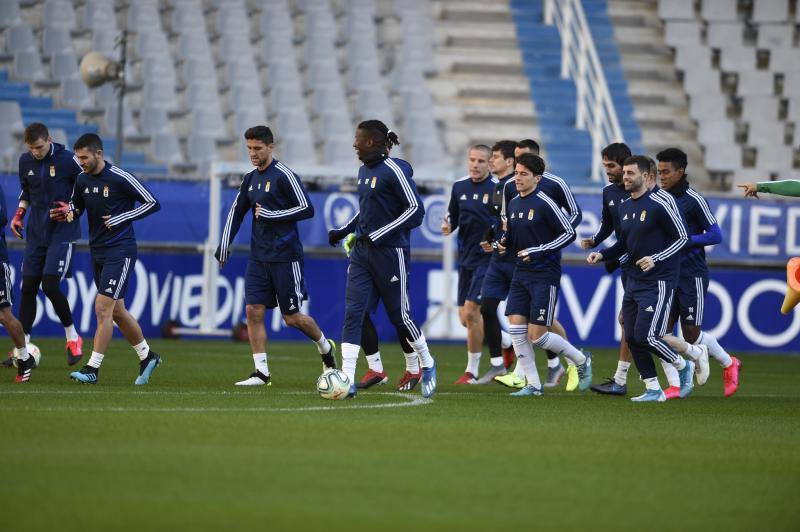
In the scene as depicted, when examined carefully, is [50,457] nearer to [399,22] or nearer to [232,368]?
[232,368]

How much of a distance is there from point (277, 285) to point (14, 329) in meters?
2.33

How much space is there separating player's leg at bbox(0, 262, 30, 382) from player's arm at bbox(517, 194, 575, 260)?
4.19m

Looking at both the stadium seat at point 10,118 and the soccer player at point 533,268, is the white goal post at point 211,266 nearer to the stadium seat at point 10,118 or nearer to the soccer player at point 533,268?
the stadium seat at point 10,118

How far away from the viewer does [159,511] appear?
230 inches

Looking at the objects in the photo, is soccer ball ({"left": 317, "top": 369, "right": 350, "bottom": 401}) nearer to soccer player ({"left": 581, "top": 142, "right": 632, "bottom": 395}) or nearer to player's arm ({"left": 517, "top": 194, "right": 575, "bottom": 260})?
player's arm ({"left": 517, "top": 194, "right": 575, "bottom": 260})

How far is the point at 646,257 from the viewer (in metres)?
11.4

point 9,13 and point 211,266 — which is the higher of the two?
point 9,13

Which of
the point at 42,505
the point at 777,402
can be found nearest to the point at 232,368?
the point at 777,402

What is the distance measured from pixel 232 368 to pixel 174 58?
11.4 metres

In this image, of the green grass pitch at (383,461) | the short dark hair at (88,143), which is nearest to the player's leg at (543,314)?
the green grass pitch at (383,461)

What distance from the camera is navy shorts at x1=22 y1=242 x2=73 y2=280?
13547 mm

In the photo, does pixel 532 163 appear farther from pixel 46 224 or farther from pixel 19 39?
pixel 19 39

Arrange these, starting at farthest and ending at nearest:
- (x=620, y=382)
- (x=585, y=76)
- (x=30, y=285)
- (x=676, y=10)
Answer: (x=676, y=10), (x=585, y=76), (x=30, y=285), (x=620, y=382)

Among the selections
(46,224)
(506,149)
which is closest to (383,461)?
(506,149)
